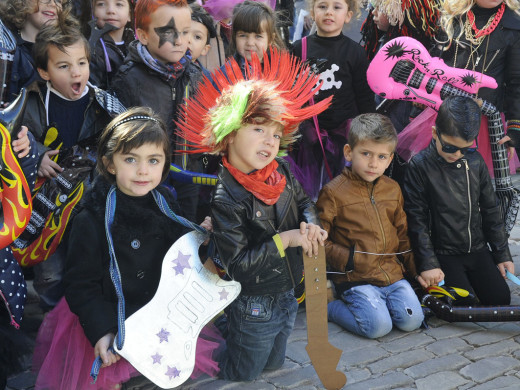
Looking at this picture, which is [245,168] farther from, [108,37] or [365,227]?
[108,37]

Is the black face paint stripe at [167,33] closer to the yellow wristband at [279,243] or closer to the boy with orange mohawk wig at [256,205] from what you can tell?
the boy with orange mohawk wig at [256,205]

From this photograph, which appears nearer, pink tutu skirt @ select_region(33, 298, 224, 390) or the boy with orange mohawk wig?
pink tutu skirt @ select_region(33, 298, 224, 390)

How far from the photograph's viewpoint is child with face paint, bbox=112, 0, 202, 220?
11.4 feet

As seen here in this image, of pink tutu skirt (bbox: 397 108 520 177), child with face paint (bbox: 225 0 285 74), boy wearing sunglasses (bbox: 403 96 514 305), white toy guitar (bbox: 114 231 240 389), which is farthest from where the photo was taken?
pink tutu skirt (bbox: 397 108 520 177)

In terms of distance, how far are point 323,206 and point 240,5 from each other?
1383 mm

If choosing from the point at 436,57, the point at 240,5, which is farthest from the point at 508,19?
the point at 240,5

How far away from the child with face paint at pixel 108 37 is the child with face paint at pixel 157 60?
1.14ft

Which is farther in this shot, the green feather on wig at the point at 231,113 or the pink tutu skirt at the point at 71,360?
the green feather on wig at the point at 231,113

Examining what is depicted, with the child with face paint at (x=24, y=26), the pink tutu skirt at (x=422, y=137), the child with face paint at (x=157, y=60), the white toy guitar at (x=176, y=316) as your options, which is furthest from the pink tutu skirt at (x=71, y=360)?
the pink tutu skirt at (x=422, y=137)

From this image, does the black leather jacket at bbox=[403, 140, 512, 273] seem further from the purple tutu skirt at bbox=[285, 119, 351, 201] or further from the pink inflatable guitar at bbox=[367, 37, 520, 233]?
the purple tutu skirt at bbox=[285, 119, 351, 201]

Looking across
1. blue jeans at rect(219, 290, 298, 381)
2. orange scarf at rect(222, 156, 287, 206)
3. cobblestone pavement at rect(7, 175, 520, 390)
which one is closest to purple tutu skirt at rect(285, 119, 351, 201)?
cobblestone pavement at rect(7, 175, 520, 390)

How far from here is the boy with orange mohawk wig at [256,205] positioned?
2736 millimetres

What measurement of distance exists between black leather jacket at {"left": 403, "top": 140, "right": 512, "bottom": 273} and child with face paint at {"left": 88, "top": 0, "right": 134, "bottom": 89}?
194cm

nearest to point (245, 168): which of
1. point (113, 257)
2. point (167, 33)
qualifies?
point (113, 257)
